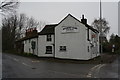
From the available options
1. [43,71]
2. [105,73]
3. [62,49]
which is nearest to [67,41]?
[62,49]

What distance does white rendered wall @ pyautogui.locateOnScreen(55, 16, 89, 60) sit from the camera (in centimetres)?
3347

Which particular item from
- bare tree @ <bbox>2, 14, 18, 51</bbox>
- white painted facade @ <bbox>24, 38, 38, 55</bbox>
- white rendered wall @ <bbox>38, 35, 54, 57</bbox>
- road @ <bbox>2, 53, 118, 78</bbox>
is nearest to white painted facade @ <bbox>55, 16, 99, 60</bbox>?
white rendered wall @ <bbox>38, 35, 54, 57</bbox>

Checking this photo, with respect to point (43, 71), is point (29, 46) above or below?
above

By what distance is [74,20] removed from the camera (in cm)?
3494

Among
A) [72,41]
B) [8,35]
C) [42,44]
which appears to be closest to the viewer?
[72,41]

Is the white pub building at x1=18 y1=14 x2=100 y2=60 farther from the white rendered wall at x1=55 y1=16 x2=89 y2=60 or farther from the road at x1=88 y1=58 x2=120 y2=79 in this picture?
the road at x1=88 y1=58 x2=120 y2=79

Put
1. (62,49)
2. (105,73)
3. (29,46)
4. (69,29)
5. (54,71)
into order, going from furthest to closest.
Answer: (29,46)
(62,49)
(69,29)
(54,71)
(105,73)

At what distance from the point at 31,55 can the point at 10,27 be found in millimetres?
30578

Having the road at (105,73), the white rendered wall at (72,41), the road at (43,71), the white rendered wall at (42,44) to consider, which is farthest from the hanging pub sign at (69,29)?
the road at (105,73)

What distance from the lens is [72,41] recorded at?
34500 millimetres

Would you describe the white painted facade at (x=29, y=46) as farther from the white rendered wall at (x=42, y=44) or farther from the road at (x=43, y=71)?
the road at (x=43, y=71)

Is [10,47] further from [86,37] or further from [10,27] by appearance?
[86,37]

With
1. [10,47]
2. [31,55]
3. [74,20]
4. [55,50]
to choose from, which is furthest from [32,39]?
[10,47]

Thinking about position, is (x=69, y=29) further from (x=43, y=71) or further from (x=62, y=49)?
(x=43, y=71)
